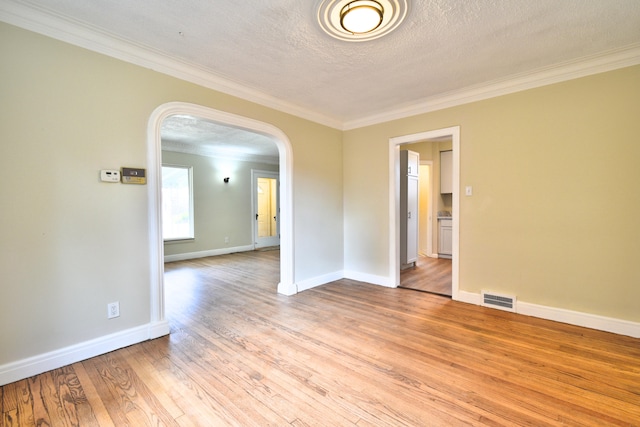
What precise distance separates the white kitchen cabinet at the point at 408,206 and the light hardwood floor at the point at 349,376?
1914mm

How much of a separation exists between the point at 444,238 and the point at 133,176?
616cm

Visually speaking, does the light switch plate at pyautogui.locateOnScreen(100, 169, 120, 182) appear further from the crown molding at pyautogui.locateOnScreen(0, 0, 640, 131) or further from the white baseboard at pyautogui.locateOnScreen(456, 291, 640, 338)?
the white baseboard at pyautogui.locateOnScreen(456, 291, 640, 338)

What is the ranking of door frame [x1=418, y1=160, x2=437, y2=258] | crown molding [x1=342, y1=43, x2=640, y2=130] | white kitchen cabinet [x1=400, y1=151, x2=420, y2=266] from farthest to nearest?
door frame [x1=418, y1=160, x2=437, y2=258] < white kitchen cabinet [x1=400, y1=151, x2=420, y2=266] < crown molding [x1=342, y1=43, x2=640, y2=130]

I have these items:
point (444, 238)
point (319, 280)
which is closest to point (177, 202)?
point (319, 280)

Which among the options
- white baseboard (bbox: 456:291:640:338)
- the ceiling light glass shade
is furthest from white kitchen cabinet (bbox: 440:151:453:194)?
the ceiling light glass shade

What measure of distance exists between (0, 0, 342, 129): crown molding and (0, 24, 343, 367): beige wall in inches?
2.3

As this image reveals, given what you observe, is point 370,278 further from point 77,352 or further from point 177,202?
point 177,202

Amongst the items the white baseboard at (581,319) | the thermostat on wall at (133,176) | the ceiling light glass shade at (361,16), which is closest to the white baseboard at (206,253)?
the thermostat on wall at (133,176)

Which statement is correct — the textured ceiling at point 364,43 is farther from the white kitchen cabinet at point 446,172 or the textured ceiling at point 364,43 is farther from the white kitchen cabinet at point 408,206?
the white kitchen cabinet at point 446,172

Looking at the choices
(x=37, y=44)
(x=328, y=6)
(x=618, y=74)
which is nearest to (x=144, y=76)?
(x=37, y=44)

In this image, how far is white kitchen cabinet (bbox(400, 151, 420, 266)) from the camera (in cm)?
489

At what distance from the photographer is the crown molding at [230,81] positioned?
1.98m

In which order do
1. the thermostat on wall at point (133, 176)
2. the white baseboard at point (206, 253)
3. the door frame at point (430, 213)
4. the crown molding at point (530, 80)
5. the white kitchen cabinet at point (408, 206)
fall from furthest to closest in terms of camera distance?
the door frame at point (430, 213), the white baseboard at point (206, 253), the white kitchen cabinet at point (408, 206), the crown molding at point (530, 80), the thermostat on wall at point (133, 176)

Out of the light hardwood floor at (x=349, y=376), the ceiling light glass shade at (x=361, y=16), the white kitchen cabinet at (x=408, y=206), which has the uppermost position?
the ceiling light glass shade at (x=361, y=16)
